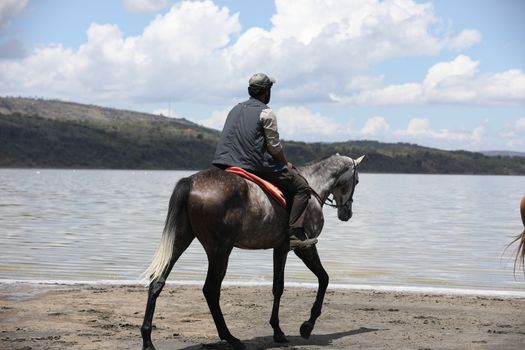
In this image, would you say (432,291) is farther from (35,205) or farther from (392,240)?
(35,205)

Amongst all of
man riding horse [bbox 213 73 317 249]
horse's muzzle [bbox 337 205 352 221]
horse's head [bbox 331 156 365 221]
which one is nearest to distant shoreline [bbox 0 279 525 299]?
horse's muzzle [bbox 337 205 352 221]

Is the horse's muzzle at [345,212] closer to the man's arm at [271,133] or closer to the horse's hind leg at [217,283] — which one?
the man's arm at [271,133]

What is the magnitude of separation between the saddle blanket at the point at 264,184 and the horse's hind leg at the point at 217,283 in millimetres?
766

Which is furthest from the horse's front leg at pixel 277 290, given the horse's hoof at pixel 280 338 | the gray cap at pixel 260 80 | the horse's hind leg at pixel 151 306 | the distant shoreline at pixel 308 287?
the distant shoreline at pixel 308 287

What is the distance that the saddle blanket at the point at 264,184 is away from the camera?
8.91 metres

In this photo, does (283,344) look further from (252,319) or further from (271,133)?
(271,133)

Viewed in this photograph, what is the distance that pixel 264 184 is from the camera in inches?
355

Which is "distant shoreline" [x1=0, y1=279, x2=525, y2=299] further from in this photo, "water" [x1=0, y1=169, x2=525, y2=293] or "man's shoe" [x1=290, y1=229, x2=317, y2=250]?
"man's shoe" [x1=290, y1=229, x2=317, y2=250]

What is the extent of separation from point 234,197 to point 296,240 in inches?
43.0

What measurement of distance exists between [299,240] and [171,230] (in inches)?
60.9

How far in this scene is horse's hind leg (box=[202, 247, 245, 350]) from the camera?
8617 millimetres

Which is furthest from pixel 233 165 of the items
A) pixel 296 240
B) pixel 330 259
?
pixel 330 259

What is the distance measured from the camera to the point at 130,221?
3416 centimetres

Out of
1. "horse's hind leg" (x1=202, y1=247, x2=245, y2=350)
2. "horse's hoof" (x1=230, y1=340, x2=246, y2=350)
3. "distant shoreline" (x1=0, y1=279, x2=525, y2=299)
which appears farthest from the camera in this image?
"distant shoreline" (x1=0, y1=279, x2=525, y2=299)
